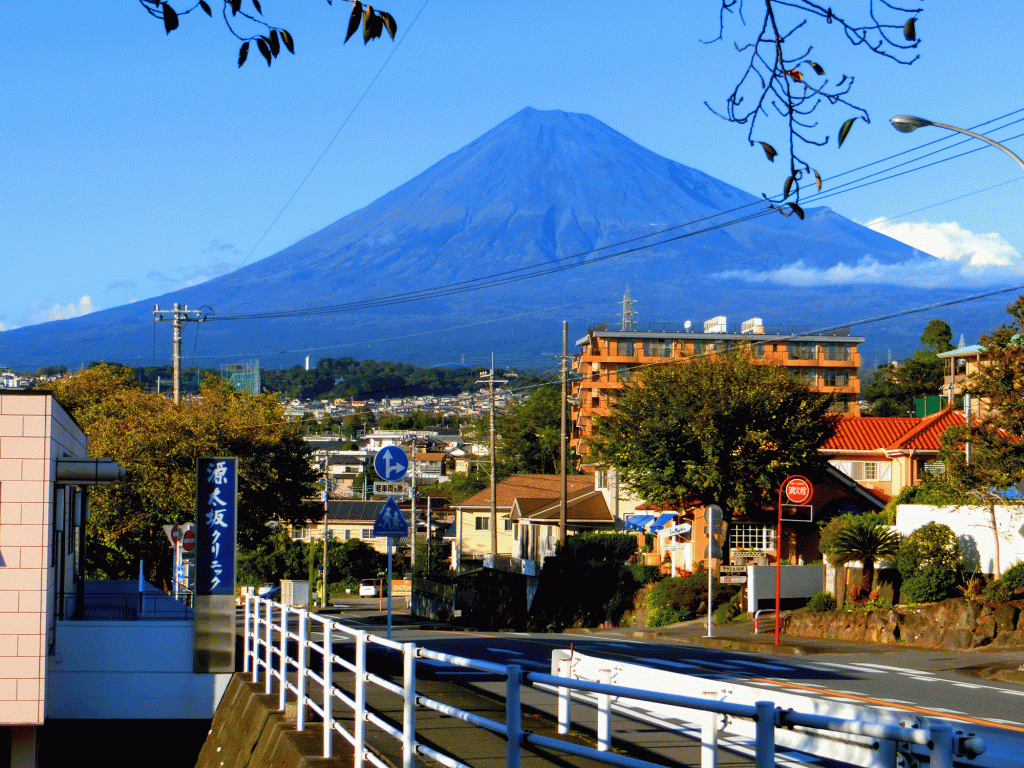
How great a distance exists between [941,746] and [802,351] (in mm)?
115944

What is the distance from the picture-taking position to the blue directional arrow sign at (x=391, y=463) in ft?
54.4

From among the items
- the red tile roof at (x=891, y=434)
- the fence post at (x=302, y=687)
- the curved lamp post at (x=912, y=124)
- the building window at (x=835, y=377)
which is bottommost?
the fence post at (x=302, y=687)

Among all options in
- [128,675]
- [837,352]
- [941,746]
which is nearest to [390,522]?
[128,675]

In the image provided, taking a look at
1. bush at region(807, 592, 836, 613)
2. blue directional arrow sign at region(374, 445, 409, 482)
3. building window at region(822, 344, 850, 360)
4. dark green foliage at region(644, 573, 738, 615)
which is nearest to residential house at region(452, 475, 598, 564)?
dark green foliage at region(644, 573, 738, 615)

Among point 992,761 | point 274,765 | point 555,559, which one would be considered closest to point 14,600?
point 274,765

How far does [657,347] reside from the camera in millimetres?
112250

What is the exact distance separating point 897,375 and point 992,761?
104m

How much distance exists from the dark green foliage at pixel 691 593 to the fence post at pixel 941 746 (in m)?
32.4

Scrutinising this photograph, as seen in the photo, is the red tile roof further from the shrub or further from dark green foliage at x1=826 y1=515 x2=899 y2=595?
the shrub

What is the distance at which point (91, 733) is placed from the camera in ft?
53.9

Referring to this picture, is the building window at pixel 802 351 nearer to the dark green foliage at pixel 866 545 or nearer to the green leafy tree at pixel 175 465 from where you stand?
the green leafy tree at pixel 175 465

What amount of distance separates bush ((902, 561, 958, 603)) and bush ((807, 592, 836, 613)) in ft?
10.5

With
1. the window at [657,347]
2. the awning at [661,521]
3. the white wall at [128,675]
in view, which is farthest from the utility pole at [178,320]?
the window at [657,347]

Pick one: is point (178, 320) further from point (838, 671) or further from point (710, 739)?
point (710, 739)
